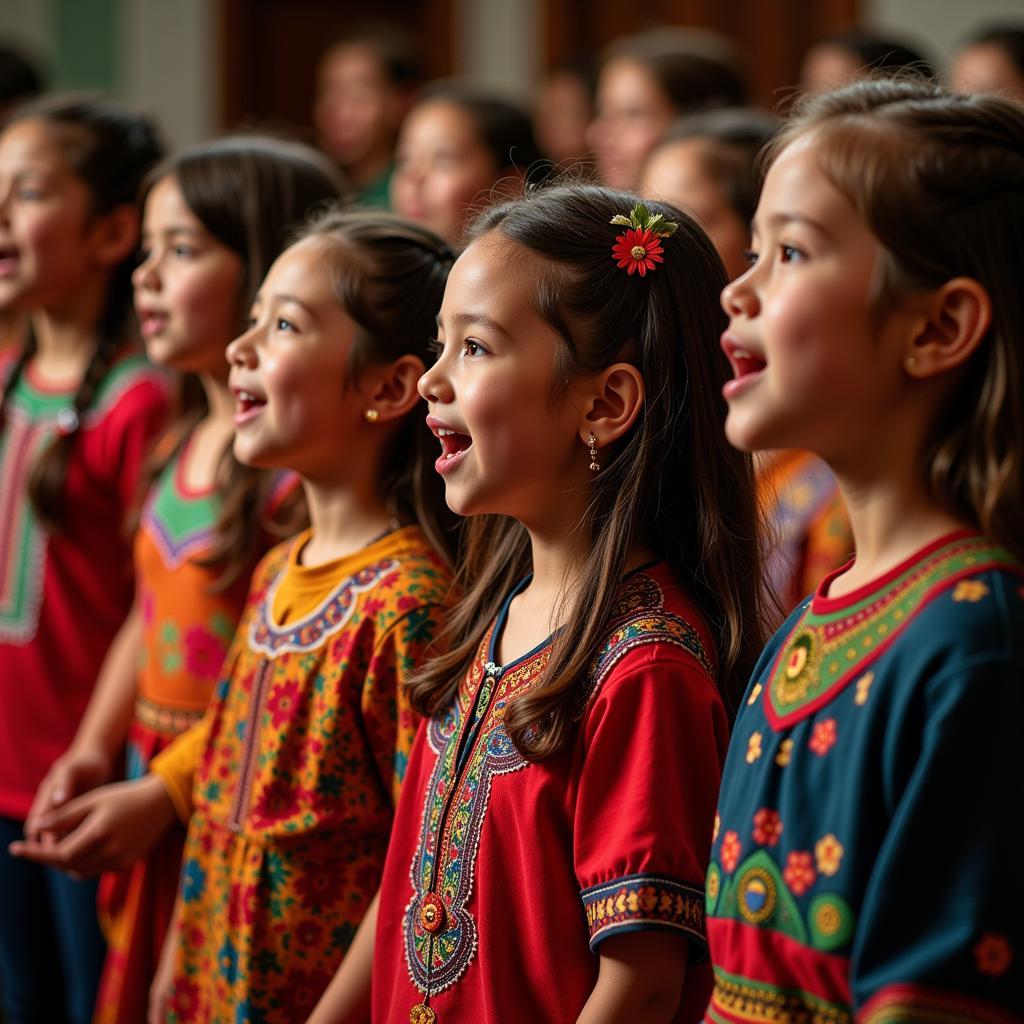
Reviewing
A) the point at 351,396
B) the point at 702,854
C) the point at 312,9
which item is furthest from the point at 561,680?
the point at 312,9

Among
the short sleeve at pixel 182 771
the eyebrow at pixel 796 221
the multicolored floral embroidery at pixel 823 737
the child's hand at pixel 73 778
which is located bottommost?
the child's hand at pixel 73 778

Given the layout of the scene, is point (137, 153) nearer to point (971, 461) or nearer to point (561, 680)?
point (561, 680)

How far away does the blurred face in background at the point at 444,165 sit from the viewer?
9.80 feet

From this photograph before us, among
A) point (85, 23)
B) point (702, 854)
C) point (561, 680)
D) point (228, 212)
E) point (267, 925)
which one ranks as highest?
point (85, 23)

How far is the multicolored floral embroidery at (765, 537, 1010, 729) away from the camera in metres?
0.87

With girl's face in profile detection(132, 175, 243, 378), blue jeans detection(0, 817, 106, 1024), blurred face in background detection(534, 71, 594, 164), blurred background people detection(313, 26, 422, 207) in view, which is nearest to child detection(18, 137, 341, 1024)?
girl's face in profile detection(132, 175, 243, 378)

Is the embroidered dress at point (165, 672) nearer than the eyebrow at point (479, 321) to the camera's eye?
No

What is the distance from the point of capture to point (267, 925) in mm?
1462

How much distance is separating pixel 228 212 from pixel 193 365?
0.68 feet

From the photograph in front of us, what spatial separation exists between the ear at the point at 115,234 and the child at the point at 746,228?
840 millimetres

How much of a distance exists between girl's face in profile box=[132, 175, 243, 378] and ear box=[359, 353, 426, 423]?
41 cm

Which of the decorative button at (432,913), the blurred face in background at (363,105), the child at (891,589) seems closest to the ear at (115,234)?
the decorative button at (432,913)

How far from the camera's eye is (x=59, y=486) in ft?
6.84

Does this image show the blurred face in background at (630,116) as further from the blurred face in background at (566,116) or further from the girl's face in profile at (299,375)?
the girl's face in profile at (299,375)
